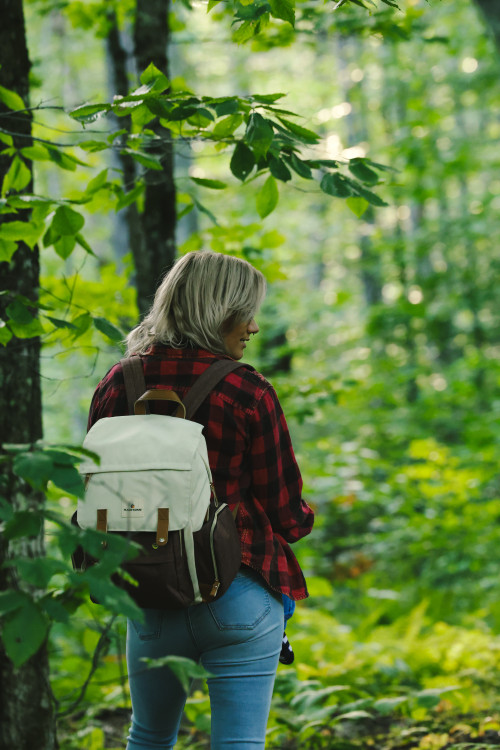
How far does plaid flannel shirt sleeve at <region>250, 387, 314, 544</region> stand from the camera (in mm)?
1868

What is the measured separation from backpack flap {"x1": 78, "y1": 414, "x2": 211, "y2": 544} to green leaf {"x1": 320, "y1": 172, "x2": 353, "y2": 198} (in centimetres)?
A: 102

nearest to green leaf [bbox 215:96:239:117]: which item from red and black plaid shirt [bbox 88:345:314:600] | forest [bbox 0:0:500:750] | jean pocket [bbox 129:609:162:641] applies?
forest [bbox 0:0:500:750]

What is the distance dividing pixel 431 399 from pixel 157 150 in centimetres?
606

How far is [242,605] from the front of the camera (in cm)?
183

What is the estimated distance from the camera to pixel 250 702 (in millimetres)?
1835

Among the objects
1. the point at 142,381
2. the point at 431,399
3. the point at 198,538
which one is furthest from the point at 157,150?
the point at 431,399

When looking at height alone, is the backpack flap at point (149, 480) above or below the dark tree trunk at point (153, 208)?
below

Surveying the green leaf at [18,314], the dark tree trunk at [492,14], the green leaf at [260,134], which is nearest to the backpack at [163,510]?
the green leaf at [18,314]

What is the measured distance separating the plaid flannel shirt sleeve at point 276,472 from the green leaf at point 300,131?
90 centimetres

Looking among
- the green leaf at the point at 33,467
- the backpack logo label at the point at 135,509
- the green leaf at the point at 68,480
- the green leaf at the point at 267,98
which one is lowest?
the backpack logo label at the point at 135,509

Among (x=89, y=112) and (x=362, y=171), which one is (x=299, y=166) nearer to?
(x=362, y=171)

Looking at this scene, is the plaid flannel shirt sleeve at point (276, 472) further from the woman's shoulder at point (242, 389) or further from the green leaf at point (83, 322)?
the green leaf at point (83, 322)

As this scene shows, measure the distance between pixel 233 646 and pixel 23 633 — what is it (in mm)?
764

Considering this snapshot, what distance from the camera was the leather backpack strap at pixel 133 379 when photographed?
74.0 inches
